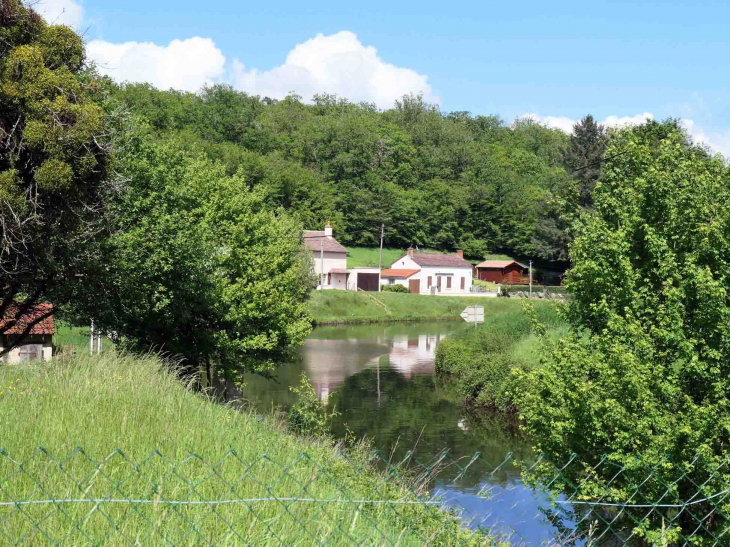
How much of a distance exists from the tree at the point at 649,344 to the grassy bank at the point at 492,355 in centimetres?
1240

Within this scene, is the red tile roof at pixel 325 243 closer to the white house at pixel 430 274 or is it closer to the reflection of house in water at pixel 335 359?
the white house at pixel 430 274

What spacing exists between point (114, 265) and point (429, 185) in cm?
8993

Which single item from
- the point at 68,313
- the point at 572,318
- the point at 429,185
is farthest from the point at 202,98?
the point at 572,318

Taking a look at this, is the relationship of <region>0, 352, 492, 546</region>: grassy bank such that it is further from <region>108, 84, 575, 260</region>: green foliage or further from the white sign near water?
<region>108, 84, 575, 260</region>: green foliage

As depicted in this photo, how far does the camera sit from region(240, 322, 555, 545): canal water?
45.6ft

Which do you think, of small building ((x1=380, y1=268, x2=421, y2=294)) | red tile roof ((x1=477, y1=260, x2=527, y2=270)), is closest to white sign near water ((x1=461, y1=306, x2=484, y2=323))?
small building ((x1=380, y1=268, x2=421, y2=294))

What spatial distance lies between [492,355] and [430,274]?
49.0m

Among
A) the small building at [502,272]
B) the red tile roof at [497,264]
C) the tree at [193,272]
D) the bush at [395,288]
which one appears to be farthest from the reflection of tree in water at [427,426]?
the red tile roof at [497,264]

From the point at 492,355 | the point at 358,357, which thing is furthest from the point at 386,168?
the point at 492,355

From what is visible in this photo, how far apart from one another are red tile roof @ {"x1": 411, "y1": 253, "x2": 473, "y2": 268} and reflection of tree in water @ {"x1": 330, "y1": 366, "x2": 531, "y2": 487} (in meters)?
45.8

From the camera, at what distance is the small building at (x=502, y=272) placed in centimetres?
8731

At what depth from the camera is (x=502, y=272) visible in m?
88.1

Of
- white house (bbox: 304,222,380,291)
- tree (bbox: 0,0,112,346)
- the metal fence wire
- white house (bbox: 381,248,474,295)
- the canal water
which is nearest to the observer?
the metal fence wire

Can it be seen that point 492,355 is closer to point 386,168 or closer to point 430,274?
point 430,274
